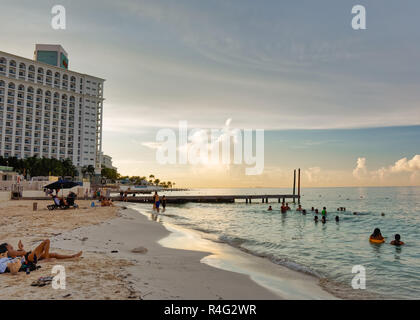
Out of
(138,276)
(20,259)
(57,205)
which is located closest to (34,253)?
(20,259)

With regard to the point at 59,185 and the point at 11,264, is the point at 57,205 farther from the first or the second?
the point at 11,264

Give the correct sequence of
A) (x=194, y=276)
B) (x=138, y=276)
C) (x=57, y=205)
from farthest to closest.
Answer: (x=57, y=205) < (x=194, y=276) < (x=138, y=276)

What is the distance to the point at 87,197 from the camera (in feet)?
160

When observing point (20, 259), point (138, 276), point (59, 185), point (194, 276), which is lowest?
point (194, 276)

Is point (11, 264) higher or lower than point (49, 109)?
lower

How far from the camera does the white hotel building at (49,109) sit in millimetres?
111875

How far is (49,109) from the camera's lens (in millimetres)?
122375

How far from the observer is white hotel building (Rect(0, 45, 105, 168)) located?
111875 mm

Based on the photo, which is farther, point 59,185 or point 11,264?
point 59,185

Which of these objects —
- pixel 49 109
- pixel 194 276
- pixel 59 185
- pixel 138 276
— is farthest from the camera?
pixel 49 109

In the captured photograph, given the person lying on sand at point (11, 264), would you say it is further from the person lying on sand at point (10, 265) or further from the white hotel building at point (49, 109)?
the white hotel building at point (49, 109)

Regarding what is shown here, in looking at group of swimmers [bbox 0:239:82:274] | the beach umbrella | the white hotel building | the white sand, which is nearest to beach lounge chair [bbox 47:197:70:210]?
the beach umbrella
